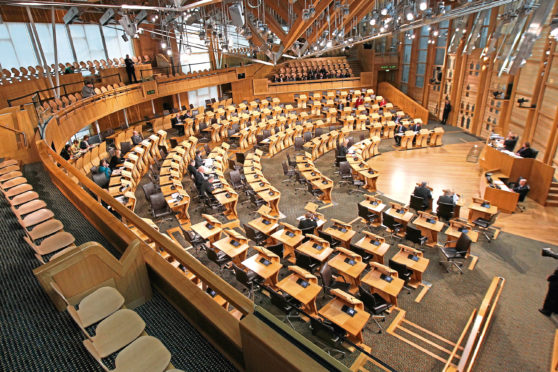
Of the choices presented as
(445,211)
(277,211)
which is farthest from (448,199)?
(277,211)

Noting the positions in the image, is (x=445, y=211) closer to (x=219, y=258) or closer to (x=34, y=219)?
(x=219, y=258)

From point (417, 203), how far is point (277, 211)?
14.2ft

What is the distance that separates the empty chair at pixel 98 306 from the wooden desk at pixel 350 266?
15.9 feet

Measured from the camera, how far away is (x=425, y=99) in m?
23.1

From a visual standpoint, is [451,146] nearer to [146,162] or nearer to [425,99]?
[425,99]

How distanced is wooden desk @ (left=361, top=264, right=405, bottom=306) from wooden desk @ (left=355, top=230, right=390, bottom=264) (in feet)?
2.51

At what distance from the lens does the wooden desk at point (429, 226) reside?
9.04m

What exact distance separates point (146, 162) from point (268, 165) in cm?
515

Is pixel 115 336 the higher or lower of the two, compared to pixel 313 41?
lower

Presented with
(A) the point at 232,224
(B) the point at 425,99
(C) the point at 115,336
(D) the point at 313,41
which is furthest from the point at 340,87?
(C) the point at 115,336

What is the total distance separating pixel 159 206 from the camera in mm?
10172

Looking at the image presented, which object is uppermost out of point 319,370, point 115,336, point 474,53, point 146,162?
point 474,53

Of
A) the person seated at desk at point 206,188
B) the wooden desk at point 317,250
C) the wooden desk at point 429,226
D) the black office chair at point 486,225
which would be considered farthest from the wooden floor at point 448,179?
the person seated at desk at point 206,188

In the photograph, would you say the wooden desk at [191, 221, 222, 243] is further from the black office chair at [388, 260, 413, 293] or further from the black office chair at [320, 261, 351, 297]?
the black office chair at [388, 260, 413, 293]
